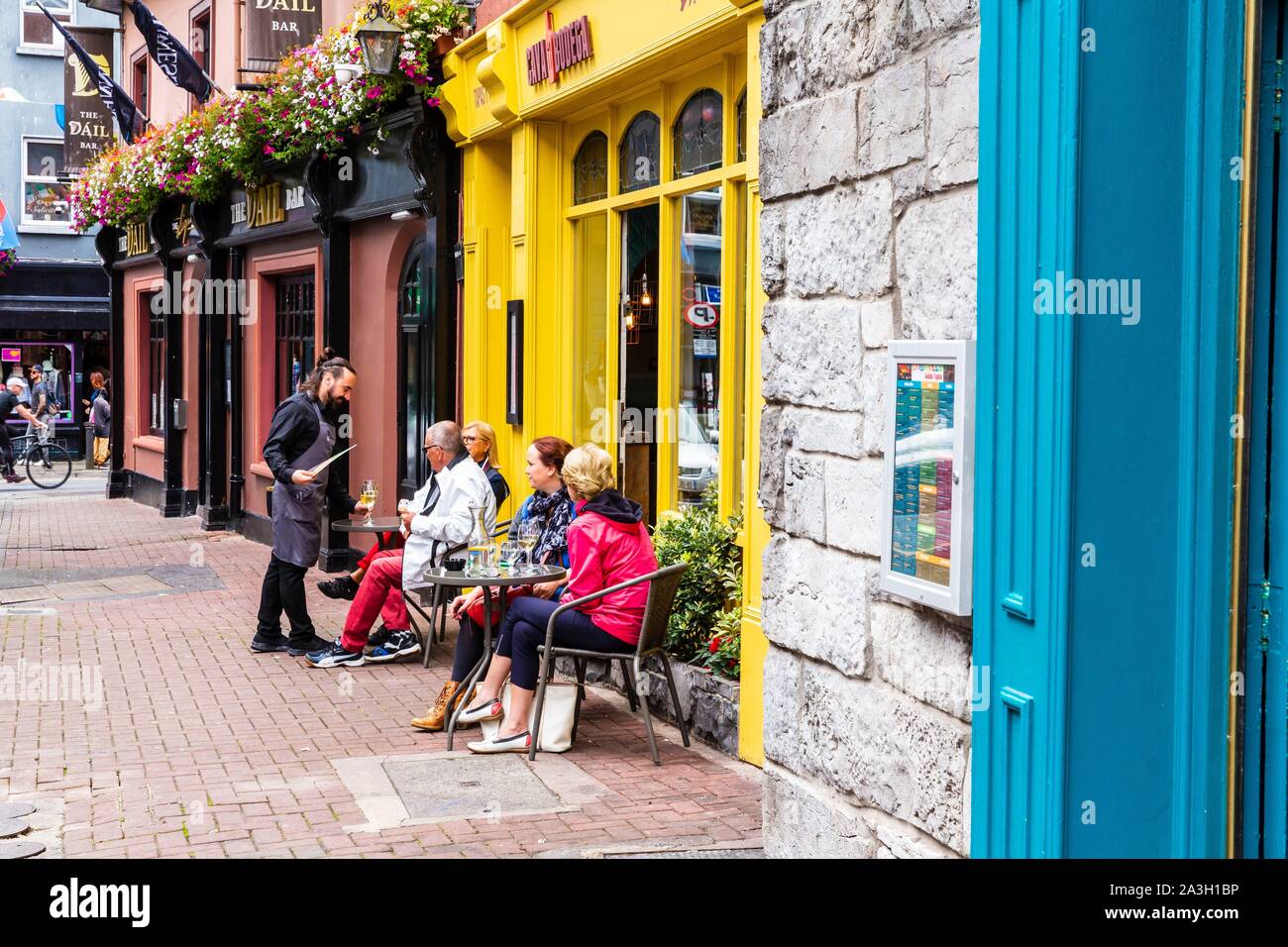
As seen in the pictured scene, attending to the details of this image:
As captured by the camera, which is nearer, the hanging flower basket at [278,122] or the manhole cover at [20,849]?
the manhole cover at [20,849]

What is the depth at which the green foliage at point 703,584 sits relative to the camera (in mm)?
7598

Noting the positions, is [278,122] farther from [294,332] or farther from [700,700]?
[700,700]

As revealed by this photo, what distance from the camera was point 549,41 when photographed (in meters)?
9.40

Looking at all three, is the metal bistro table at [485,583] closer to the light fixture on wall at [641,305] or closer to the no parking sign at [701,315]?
the no parking sign at [701,315]

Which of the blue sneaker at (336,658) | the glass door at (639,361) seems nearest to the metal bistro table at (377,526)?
the blue sneaker at (336,658)

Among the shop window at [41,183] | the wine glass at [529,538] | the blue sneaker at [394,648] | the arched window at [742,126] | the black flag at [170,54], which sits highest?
the shop window at [41,183]

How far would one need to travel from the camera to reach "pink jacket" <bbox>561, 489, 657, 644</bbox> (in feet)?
22.1

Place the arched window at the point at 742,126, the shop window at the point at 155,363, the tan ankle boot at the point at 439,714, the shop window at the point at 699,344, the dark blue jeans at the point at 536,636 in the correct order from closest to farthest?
the dark blue jeans at the point at 536,636 → the tan ankle boot at the point at 439,714 → the arched window at the point at 742,126 → the shop window at the point at 699,344 → the shop window at the point at 155,363

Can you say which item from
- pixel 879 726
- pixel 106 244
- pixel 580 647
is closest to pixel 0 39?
pixel 106 244

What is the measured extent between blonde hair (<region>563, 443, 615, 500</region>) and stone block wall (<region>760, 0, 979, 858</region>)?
2.35m

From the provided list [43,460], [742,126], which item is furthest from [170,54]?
[43,460]

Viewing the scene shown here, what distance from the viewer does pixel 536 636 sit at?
683cm

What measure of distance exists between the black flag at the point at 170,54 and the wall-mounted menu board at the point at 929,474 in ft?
41.5

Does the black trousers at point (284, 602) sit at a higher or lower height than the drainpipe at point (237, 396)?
lower
